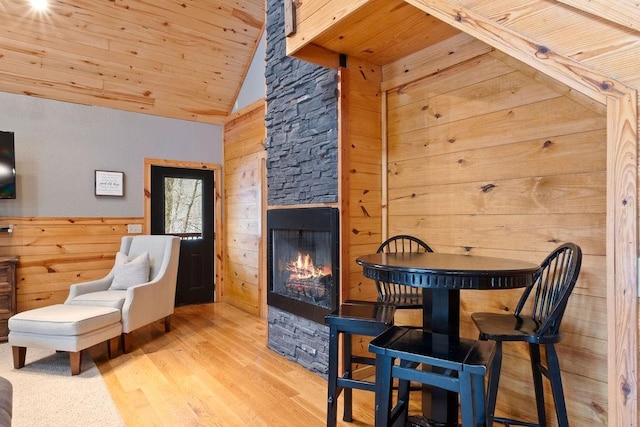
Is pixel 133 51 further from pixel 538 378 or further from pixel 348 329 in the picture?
pixel 538 378

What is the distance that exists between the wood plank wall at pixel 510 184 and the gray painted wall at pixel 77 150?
3519 millimetres

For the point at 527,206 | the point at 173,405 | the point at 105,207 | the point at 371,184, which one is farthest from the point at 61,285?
the point at 527,206

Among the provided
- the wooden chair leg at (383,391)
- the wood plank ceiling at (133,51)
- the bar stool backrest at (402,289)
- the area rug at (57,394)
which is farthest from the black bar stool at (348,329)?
the wood plank ceiling at (133,51)

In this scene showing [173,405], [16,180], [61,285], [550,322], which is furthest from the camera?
[61,285]

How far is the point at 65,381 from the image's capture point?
2824mm

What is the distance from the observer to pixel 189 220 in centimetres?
537

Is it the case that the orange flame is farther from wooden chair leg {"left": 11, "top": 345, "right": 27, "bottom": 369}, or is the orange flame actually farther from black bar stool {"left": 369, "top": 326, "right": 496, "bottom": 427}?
wooden chair leg {"left": 11, "top": 345, "right": 27, "bottom": 369}

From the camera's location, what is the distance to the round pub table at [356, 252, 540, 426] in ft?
4.68

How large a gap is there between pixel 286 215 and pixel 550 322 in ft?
7.12

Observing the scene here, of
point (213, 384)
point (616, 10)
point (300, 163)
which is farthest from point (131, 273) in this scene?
point (616, 10)

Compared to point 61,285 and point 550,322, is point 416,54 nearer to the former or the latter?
point 550,322

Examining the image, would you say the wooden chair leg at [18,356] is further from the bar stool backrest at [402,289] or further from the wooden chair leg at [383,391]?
the wooden chair leg at [383,391]

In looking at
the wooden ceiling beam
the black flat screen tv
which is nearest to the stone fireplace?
the wooden ceiling beam

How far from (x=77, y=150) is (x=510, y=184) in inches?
186
